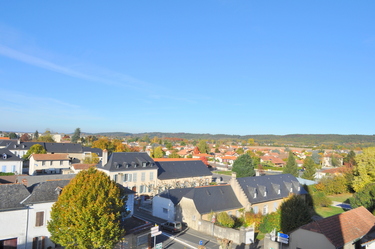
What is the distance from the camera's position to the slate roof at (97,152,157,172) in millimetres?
41778

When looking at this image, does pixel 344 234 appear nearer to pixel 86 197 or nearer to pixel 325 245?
pixel 325 245

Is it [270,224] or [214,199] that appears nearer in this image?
[270,224]

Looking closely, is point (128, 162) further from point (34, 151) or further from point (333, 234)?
point (34, 151)

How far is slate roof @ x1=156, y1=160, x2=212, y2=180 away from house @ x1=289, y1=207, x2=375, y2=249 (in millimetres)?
29410

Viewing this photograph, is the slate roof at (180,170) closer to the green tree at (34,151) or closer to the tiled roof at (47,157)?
the tiled roof at (47,157)

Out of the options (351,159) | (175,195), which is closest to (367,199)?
(175,195)

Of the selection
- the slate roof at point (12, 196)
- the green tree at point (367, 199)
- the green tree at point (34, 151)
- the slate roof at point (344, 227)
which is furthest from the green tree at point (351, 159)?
the green tree at point (34, 151)

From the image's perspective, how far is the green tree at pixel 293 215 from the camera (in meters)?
24.8

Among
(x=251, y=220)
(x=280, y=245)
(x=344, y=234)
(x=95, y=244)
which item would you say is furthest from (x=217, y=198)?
(x=95, y=244)

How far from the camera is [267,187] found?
121 ft

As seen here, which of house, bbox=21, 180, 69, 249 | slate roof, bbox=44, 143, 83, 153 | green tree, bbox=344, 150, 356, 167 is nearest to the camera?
house, bbox=21, 180, 69, 249

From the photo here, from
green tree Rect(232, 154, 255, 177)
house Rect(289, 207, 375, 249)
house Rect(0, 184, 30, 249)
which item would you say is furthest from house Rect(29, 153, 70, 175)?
house Rect(289, 207, 375, 249)

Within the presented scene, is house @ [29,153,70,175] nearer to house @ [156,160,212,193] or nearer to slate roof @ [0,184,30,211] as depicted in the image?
house @ [156,160,212,193]

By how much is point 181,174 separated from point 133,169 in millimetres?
9499
